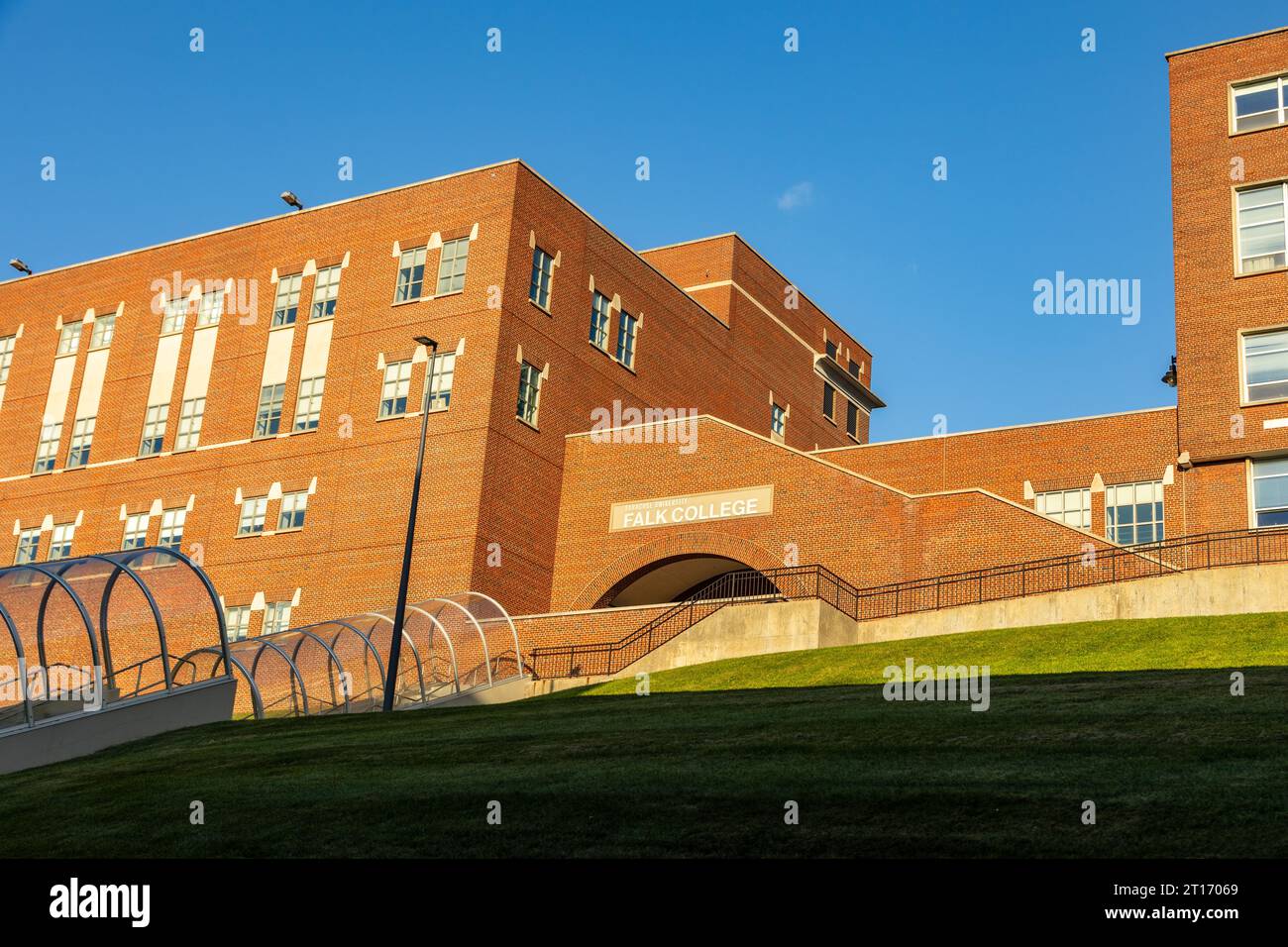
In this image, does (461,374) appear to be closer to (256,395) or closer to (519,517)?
(519,517)

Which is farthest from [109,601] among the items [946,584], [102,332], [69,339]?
[69,339]

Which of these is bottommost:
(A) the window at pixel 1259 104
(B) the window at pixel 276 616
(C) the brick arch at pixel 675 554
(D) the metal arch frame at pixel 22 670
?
(D) the metal arch frame at pixel 22 670

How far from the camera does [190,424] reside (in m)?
50.6

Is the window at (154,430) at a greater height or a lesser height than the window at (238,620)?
greater

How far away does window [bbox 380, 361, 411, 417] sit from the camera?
45.5m

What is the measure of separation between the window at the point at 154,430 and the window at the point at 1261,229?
36.0 meters

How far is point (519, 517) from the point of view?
144 feet

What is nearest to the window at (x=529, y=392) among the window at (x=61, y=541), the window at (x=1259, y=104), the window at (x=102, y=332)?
the window at (x=61, y=541)

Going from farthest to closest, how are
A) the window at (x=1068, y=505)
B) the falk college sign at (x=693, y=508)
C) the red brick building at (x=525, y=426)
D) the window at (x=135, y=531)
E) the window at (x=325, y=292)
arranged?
1. the window at (x=135, y=531)
2. the window at (x=325, y=292)
3. the window at (x=1068, y=505)
4. the falk college sign at (x=693, y=508)
5. the red brick building at (x=525, y=426)

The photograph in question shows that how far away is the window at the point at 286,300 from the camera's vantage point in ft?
164

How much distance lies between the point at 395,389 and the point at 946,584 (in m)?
19.1

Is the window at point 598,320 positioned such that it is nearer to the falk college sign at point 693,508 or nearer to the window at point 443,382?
the window at point 443,382

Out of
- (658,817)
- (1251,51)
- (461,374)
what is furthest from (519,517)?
(658,817)
